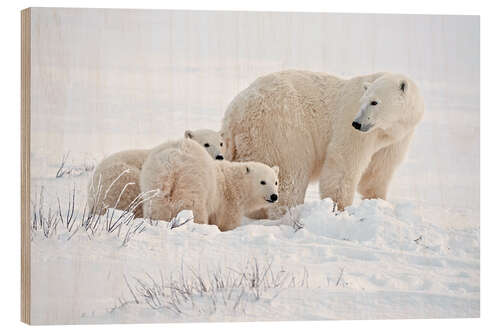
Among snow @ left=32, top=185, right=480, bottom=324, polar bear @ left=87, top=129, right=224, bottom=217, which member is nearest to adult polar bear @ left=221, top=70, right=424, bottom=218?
snow @ left=32, top=185, right=480, bottom=324

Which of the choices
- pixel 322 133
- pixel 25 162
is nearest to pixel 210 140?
pixel 322 133

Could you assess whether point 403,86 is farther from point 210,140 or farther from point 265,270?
point 265,270

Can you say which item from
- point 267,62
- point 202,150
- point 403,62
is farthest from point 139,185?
point 403,62

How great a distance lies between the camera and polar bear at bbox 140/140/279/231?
6.97 m

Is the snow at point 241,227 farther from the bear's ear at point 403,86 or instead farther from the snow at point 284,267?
the bear's ear at point 403,86

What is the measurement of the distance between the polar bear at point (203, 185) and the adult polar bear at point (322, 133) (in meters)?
0.31

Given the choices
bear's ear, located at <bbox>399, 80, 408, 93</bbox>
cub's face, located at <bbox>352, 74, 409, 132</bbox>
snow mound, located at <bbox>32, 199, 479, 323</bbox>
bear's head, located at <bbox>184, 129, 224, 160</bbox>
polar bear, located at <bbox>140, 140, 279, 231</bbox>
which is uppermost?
bear's ear, located at <bbox>399, 80, 408, 93</bbox>

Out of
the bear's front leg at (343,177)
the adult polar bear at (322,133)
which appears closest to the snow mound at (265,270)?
the bear's front leg at (343,177)

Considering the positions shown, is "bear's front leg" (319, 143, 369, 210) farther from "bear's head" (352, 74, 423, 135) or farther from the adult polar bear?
"bear's head" (352, 74, 423, 135)

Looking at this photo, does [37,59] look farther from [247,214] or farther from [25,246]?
[247,214]

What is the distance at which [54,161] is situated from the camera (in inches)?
255

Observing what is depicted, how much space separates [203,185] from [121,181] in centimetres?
75

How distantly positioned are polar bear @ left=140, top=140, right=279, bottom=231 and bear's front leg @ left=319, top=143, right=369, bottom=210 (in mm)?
548

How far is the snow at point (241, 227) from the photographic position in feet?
21.2
